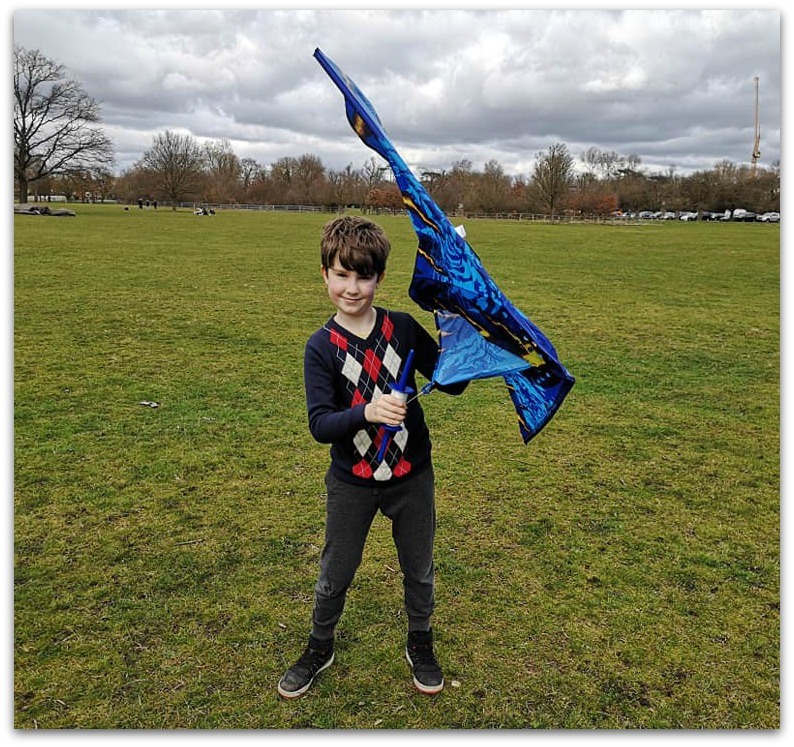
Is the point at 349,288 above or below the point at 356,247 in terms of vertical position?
below

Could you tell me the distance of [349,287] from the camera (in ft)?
8.54

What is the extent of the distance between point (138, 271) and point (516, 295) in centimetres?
877

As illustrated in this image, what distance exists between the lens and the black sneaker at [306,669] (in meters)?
2.91

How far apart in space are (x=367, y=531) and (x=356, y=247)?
1.15 meters

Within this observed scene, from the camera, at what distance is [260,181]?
89812mm

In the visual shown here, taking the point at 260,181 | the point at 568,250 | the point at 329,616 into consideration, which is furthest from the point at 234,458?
the point at 260,181

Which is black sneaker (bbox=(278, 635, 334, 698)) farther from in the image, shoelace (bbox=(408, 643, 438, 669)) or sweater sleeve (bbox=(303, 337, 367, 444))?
sweater sleeve (bbox=(303, 337, 367, 444))

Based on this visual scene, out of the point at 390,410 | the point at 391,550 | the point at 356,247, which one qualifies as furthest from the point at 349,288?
the point at 391,550

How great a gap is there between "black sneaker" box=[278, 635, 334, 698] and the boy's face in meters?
1.47

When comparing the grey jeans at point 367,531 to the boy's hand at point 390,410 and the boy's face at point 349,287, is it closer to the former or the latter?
the boy's hand at point 390,410

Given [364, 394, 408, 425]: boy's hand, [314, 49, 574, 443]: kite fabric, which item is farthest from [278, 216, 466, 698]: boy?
[314, 49, 574, 443]: kite fabric

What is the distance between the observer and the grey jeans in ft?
9.03

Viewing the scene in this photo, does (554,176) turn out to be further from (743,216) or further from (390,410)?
(390,410)

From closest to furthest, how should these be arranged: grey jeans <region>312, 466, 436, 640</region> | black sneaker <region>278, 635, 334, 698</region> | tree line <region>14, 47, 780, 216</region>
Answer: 1. grey jeans <region>312, 466, 436, 640</region>
2. black sneaker <region>278, 635, 334, 698</region>
3. tree line <region>14, 47, 780, 216</region>
